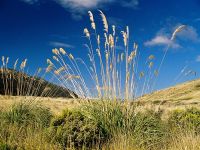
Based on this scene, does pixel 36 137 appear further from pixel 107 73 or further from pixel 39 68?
pixel 39 68

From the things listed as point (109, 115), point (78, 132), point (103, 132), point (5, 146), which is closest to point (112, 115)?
point (109, 115)

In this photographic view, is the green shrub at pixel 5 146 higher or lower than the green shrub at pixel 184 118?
lower

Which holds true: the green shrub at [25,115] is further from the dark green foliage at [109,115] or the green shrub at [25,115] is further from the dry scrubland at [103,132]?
the dark green foliage at [109,115]

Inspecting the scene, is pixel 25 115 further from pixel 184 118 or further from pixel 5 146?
pixel 184 118

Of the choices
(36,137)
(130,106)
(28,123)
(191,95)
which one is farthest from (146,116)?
(191,95)

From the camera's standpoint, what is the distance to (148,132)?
9.07 metres

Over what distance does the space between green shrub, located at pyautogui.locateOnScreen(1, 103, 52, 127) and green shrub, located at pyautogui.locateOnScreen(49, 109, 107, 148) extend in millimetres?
1763

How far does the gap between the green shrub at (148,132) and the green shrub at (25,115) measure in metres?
2.98

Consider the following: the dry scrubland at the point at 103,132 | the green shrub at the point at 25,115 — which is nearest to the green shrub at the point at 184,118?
the dry scrubland at the point at 103,132

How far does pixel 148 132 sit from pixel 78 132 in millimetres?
1502

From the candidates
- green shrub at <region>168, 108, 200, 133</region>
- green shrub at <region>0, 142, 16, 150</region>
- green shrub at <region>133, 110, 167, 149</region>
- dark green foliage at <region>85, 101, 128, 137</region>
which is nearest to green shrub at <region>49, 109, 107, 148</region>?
dark green foliage at <region>85, 101, 128, 137</region>

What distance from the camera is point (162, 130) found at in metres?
9.54

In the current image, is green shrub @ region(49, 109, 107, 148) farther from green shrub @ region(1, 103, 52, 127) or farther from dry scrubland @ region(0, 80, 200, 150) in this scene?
green shrub @ region(1, 103, 52, 127)

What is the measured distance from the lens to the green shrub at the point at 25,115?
37.5 feet
